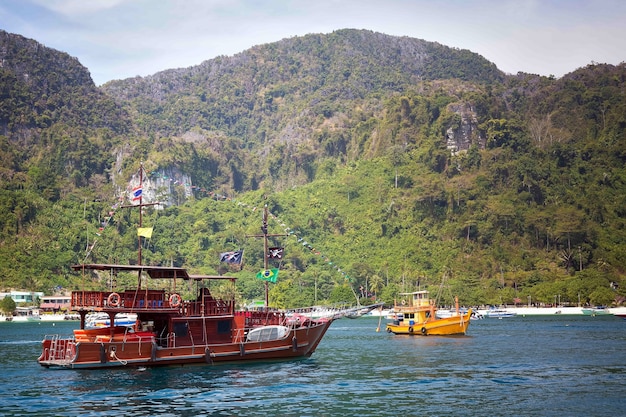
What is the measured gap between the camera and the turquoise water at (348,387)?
3519cm

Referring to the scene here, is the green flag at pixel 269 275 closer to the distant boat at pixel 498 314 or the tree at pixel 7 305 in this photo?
the distant boat at pixel 498 314

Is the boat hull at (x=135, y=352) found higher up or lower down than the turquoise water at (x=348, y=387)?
higher up

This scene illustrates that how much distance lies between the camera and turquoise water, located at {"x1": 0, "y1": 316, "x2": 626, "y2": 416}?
35188 millimetres

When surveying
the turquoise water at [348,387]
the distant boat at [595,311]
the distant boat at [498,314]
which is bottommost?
the distant boat at [498,314]

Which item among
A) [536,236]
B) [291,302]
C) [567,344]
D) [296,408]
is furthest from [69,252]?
[296,408]

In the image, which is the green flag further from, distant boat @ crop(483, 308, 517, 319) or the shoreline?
the shoreline

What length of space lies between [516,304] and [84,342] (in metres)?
126

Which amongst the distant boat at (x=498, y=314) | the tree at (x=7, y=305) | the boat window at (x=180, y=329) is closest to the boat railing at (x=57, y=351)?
the boat window at (x=180, y=329)

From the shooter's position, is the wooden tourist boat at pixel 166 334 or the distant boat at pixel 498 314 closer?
the wooden tourist boat at pixel 166 334

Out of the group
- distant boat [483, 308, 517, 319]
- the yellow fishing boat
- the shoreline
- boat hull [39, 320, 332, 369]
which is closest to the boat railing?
boat hull [39, 320, 332, 369]

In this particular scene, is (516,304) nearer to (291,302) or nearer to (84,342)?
(291,302)

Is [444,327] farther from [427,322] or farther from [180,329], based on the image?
[180,329]

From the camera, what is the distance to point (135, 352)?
47125 millimetres

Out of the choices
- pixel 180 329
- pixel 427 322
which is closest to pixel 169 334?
pixel 180 329
